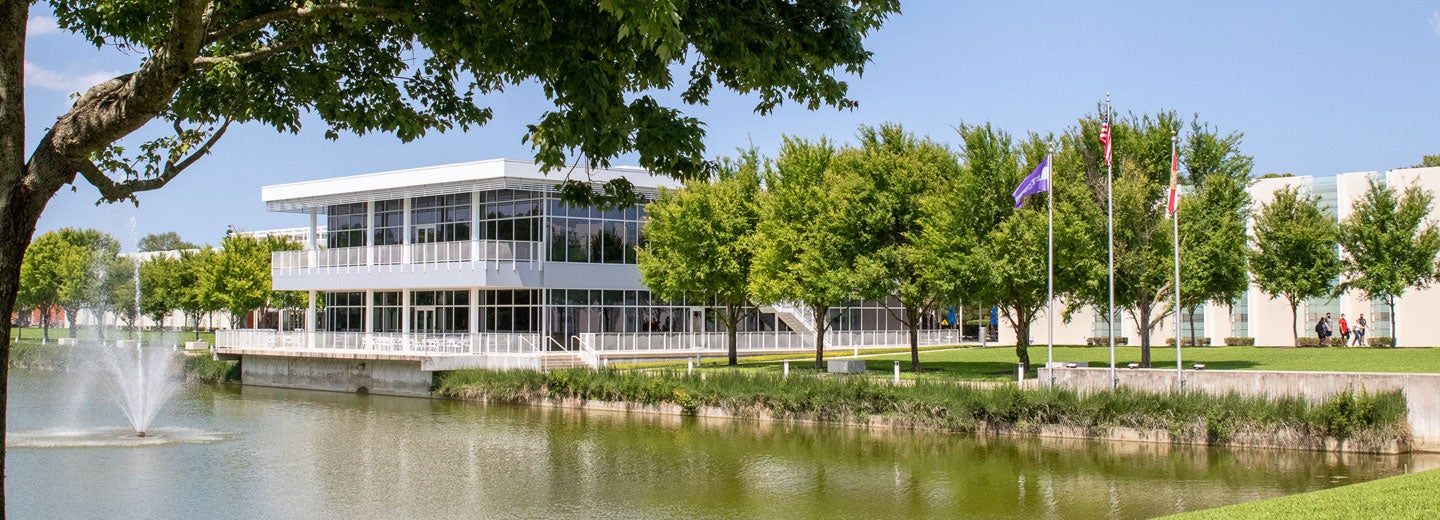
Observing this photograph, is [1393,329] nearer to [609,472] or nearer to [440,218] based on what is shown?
[440,218]

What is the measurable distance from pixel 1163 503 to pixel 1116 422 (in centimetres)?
789

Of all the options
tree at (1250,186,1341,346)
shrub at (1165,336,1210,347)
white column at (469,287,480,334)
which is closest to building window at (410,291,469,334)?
white column at (469,287,480,334)

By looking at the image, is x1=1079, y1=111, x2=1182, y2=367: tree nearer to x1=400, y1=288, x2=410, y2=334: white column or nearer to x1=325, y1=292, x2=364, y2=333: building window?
x1=400, y1=288, x2=410, y2=334: white column

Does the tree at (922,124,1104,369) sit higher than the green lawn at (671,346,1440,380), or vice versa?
the tree at (922,124,1104,369)

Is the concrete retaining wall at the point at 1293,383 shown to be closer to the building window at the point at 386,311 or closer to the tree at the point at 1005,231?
the tree at the point at 1005,231

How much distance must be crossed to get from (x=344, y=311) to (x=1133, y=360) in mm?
32732

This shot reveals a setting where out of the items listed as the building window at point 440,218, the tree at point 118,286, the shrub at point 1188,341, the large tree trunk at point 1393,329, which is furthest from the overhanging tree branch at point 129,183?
the tree at point 118,286

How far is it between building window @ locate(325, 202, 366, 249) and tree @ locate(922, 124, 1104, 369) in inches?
1086

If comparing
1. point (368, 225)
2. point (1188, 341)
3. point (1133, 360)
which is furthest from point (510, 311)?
point (1188, 341)

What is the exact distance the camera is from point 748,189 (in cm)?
4269

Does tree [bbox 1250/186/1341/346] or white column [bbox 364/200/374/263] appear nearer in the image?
tree [bbox 1250/186/1341/346]

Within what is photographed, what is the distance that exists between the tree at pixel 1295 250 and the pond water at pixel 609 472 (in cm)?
2467

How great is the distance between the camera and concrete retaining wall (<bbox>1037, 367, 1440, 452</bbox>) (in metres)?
22.8

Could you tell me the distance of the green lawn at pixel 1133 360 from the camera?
3303 cm
